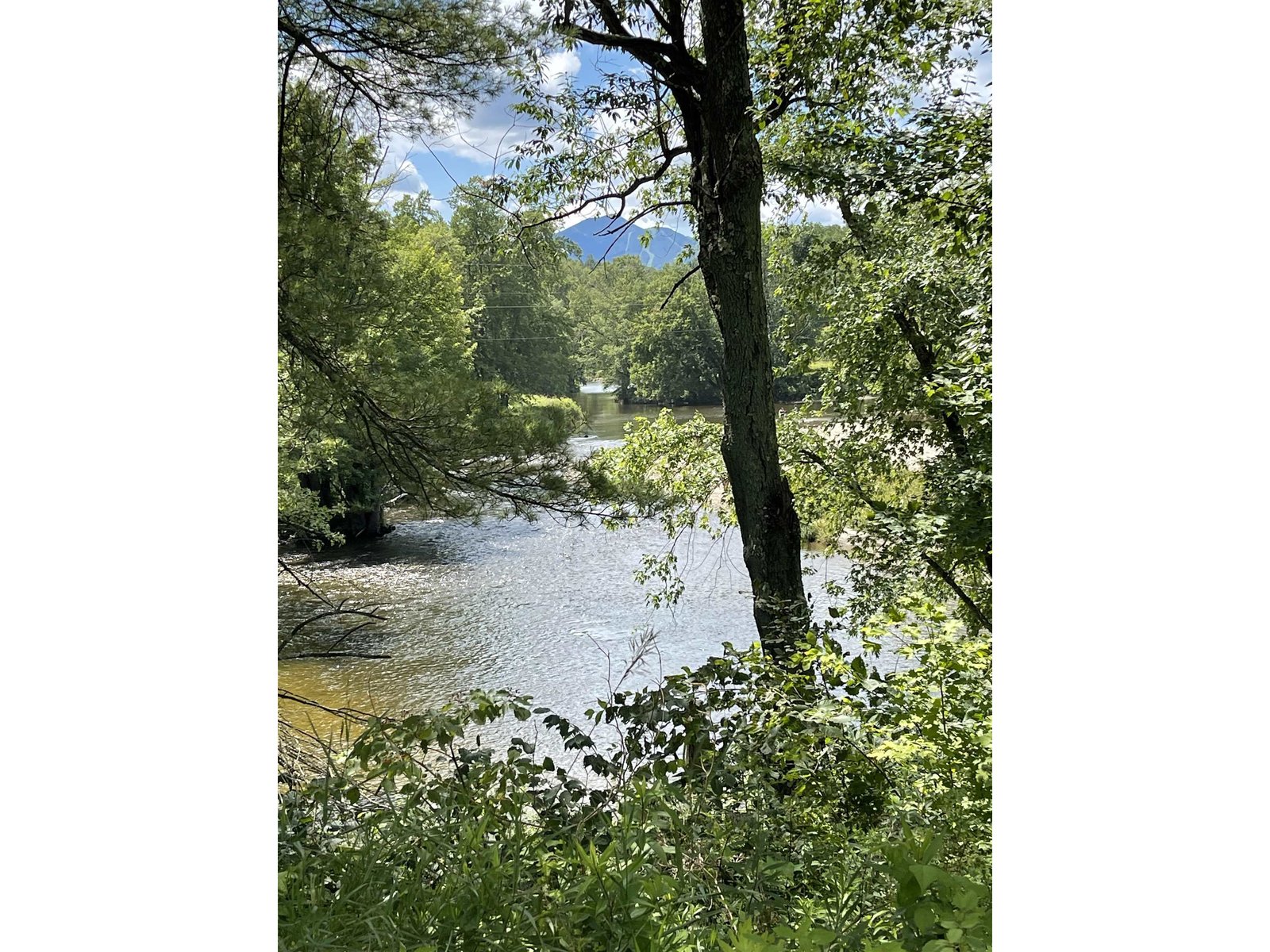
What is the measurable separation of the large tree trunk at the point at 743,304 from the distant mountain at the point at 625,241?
110 mm

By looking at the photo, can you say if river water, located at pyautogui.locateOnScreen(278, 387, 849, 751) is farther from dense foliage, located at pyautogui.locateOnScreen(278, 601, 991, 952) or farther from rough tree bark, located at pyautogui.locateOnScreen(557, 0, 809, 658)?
dense foliage, located at pyautogui.locateOnScreen(278, 601, 991, 952)

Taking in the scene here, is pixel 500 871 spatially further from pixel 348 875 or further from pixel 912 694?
pixel 912 694

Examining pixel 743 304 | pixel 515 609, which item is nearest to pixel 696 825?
pixel 515 609

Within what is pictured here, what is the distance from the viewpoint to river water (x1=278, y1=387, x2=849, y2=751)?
233 centimetres

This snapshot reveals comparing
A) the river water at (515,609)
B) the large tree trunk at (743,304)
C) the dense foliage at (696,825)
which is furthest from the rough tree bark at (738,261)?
the dense foliage at (696,825)

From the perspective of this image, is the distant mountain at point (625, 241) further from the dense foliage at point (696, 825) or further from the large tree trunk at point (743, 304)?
the dense foliage at point (696, 825)

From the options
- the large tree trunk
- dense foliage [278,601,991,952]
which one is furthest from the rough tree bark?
dense foliage [278,601,991,952]

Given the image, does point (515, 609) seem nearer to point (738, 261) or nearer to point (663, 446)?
point (663, 446)

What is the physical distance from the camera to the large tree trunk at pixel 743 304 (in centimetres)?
238

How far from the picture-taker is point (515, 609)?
264cm
